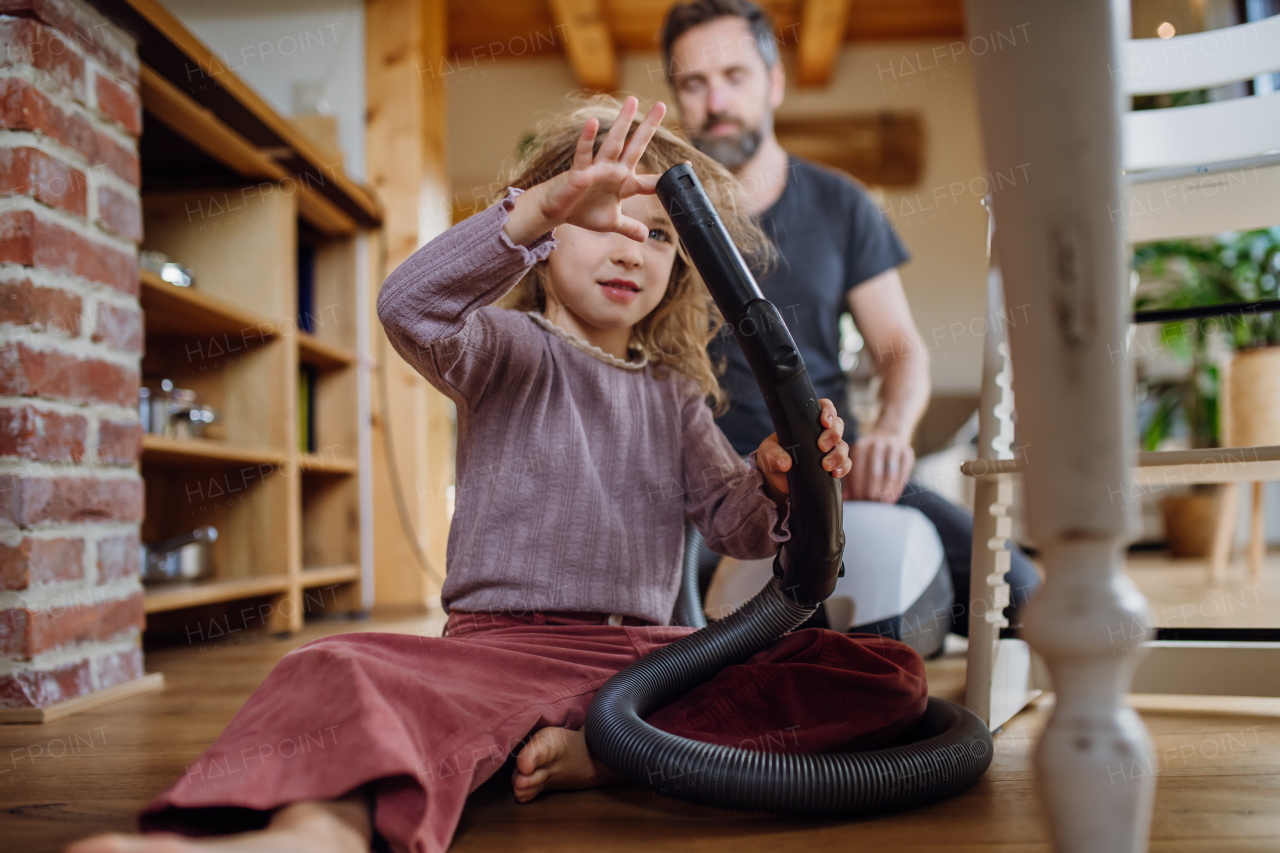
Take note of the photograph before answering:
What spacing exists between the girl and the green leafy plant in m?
3.18

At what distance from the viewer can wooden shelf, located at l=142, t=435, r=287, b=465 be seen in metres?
1.55

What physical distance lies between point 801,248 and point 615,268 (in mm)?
872

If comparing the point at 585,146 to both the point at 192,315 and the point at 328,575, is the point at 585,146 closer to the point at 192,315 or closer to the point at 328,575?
the point at 192,315

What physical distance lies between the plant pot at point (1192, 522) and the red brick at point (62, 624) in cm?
387

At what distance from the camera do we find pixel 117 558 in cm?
134

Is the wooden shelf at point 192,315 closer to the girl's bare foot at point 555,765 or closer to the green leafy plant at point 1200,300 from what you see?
the girl's bare foot at point 555,765

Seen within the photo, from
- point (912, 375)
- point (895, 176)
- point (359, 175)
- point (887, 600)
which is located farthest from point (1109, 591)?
point (895, 176)

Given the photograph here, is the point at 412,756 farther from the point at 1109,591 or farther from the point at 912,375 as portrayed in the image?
the point at 912,375

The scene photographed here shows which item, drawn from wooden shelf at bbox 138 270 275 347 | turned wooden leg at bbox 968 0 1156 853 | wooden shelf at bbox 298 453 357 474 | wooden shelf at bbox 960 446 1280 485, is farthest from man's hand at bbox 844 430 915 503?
wooden shelf at bbox 298 453 357 474

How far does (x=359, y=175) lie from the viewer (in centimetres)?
258

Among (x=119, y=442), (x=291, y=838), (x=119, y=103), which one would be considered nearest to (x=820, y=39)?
(x=119, y=103)

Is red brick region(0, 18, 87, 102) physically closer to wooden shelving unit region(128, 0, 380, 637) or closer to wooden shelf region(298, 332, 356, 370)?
wooden shelving unit region(128, 0, 380, 637)

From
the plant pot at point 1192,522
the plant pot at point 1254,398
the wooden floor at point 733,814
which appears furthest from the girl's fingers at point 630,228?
the plant pot at point 1192,522

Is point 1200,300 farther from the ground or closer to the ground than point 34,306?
farther from the ground
